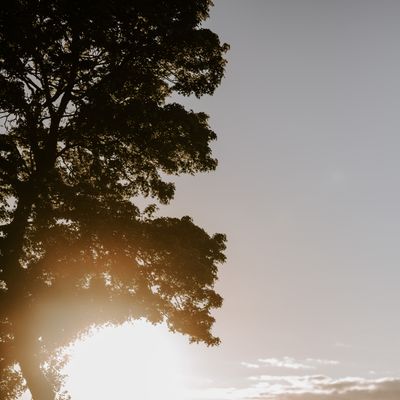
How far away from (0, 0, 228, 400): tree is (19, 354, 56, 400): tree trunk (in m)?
0.03

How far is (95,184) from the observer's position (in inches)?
603

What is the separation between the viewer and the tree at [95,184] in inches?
559

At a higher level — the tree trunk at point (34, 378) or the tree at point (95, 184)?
the tree at point (95, 184)

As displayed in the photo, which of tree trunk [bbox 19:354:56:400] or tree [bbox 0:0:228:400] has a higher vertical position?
tree [bbox 0:0:228:400]

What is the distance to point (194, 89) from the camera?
57.1 ft

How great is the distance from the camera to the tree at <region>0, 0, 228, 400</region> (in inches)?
559

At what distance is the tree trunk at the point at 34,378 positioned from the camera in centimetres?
1466

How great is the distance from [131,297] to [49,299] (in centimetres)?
249

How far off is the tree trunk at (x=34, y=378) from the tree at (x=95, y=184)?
35mm

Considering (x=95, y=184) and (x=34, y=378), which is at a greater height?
(x=95, y=184)

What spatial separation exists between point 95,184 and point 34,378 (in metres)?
6.49

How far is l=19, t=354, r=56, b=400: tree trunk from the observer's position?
14656mm

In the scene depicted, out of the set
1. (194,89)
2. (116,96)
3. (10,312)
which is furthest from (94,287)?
(194,89)

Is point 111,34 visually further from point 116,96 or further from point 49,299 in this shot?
point 49,299
